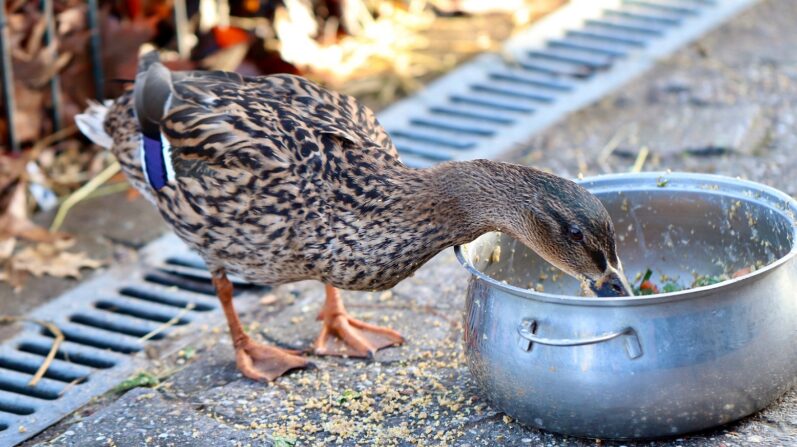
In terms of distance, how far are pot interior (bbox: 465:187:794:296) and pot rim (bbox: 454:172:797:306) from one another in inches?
0.8

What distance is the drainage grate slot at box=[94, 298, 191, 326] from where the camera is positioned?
440 cm

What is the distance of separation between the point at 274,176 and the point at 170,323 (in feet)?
3.35

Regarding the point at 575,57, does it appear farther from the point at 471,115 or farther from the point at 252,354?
the point at 252,354

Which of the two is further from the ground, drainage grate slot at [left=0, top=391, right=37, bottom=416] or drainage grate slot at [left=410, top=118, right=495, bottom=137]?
drainage grate slot at [left=410, top=118, right=495, bottom=137]

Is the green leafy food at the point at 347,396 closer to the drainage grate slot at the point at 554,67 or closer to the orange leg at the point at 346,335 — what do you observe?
the orange leg at the point at 346,335

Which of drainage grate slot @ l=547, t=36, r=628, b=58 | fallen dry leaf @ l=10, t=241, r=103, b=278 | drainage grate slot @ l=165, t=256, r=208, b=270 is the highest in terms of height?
drainage grate slot @ l=547, t=36, r=628, b=58

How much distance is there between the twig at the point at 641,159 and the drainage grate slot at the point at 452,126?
2.45ft

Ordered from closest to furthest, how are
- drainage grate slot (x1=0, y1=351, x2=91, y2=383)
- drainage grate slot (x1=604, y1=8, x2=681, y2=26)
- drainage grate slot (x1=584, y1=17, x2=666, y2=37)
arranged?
drainage grate slot (x1=0, y1=351, x2=91, y2=383), drainage grate slot (x1=584, y1=17, x2=666, y2=37), drainage grate slot (x1=604, y1=8, x2=681, y2=26)

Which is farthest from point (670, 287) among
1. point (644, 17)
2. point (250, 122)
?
point (644, 17)

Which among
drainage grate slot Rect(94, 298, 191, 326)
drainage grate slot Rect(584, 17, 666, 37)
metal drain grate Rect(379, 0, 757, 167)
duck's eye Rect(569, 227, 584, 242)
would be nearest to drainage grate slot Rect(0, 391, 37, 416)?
drainage grate slot Rect(94, 298, 191, 326)

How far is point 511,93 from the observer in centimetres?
618

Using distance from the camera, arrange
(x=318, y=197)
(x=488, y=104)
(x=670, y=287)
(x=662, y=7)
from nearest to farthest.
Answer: (x=318, y=197)
(x=670, y=287)
(x=488, y=104)
(x=662, y=7)

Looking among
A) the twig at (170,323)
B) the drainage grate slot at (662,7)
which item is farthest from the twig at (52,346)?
the drainage grate slot at (662,7)

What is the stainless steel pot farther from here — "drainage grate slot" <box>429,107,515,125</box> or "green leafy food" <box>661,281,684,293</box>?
"drainage grate slot" <box>429,107,515,125</box>
